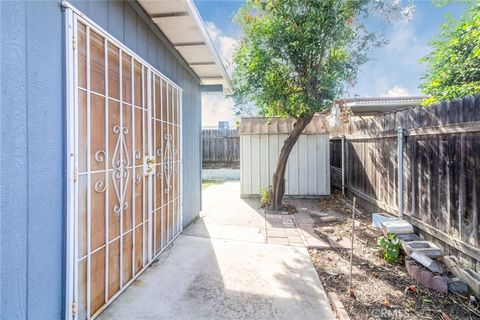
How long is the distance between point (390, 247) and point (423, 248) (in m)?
0.34

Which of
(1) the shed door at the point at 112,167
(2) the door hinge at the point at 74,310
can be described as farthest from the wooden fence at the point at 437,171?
(2) the door hinge at the point at 74,310

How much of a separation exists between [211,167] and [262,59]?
24.9 feet

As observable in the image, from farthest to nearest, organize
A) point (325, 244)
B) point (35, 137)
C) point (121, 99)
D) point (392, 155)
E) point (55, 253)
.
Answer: point (392, 155)
point (325, 244)
point (121, 99)
point (55, 253)
point (35, 137)

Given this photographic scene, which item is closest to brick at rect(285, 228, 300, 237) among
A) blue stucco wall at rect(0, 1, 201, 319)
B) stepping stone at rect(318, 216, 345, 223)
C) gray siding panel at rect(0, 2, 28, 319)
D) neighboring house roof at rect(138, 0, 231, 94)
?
stepping stone at rect(318, 216, 345, 223)

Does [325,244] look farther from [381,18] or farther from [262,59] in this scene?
[381,18]

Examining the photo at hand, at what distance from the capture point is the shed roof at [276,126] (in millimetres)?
6773

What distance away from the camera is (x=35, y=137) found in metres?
1.51

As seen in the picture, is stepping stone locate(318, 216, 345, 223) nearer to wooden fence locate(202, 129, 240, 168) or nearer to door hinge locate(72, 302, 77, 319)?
door hinge locate(72, 302, 77, 319)

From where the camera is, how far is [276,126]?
6871 mm

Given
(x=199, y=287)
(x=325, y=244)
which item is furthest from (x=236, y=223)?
(x=199, y=287)

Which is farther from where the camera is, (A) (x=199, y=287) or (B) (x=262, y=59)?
(B) (x=262, y=59)

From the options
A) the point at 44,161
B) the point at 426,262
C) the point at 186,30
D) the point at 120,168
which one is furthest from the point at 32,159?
the point at 426,262

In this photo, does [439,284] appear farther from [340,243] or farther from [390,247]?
[340,243]

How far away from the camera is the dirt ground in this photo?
212 centimetres
